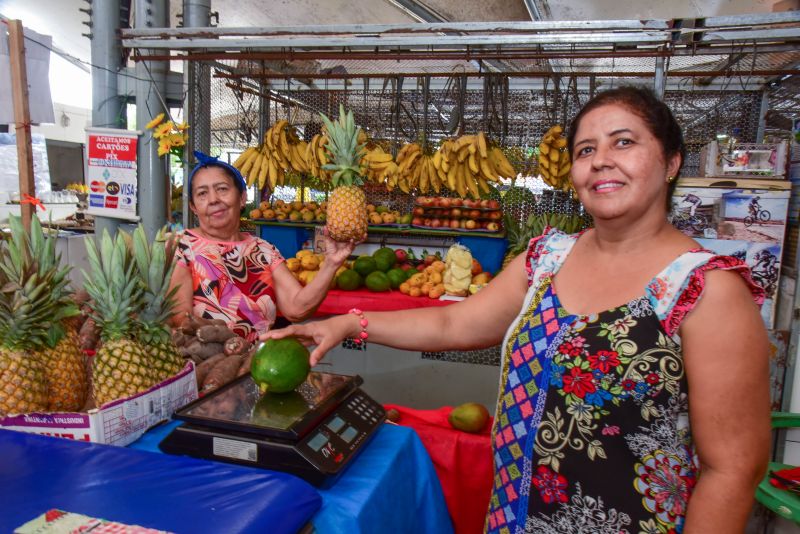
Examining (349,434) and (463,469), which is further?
(463,469)

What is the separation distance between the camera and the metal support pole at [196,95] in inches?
172

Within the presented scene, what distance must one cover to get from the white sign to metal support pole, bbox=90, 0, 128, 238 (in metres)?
0.18

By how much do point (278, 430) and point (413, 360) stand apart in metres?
3.39

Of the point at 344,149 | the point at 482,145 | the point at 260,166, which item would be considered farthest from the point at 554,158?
the point at 260,166

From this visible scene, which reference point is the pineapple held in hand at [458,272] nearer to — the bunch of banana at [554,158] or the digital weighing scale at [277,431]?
the bunch of banana at [554,158]

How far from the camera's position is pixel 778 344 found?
130 inches

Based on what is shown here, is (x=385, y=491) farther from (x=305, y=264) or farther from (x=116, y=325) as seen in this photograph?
(x=305, y=264)

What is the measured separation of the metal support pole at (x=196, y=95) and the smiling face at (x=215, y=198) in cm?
149

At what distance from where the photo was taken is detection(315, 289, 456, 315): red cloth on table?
464cm

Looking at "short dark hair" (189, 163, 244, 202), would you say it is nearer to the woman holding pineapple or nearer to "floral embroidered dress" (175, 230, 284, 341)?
the woman holding pineapple

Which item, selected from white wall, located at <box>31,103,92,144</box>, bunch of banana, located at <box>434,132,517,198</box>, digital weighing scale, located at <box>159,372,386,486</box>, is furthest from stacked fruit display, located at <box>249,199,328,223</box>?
white wall, located at <box>31,103,92,144</box>

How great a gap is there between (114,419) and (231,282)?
1548 millimetres

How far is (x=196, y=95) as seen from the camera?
452 cm

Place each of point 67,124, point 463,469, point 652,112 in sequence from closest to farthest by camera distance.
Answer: point 652,112
point 463,469
point 67,124
